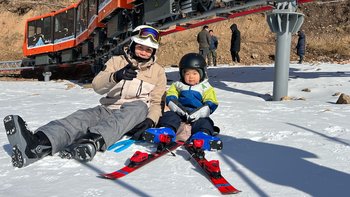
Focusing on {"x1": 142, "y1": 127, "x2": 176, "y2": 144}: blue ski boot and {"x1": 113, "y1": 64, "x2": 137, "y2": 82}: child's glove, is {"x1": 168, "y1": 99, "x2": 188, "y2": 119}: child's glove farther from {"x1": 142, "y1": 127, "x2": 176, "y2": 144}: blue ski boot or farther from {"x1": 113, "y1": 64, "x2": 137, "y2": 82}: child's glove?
{"x1": 113, "y1": 64, "x2": 137, "y2": 82}: child's glove

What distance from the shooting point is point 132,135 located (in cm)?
398

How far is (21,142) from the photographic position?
3.02 metres

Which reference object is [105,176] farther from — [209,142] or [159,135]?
[209,142]

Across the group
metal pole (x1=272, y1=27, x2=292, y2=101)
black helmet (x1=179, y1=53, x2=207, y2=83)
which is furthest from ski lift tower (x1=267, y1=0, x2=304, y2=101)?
black helmet (x1=179, y1=53, x2=207, y2=83)

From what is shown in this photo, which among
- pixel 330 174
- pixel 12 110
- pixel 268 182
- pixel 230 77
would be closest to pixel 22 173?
pixel 268 182

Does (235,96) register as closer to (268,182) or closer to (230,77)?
(230,77)

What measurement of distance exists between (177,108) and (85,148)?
4.14 ft

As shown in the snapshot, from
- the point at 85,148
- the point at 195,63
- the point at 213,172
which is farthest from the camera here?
the point at 195,63

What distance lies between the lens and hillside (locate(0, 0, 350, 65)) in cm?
2352

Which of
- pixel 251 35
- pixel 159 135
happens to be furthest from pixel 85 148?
pixel 251 35

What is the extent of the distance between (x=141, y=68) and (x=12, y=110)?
393 cm

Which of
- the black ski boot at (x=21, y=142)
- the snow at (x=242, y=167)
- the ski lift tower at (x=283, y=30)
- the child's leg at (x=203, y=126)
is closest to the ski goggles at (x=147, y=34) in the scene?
the child's leg at (x=203, y=126)

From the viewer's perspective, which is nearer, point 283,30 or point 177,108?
point 177,108

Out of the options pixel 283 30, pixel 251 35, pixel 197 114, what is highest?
pixel 251 35
